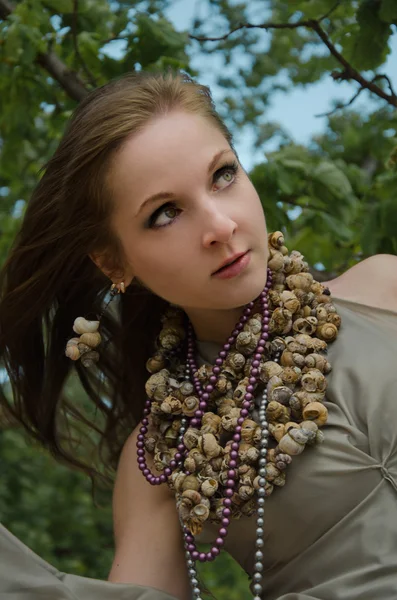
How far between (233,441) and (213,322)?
31cm

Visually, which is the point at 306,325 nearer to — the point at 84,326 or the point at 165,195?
the point at 165,195

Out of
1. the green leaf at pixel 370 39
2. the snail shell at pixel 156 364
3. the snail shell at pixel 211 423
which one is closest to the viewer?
the snail shell at pixel 211 423

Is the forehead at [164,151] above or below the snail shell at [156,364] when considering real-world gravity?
above

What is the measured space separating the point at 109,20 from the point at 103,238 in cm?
148

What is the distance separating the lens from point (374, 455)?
1848 mm

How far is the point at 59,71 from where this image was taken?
9.64ft

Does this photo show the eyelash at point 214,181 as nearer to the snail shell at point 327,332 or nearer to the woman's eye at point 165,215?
the woman's eye at point 165,215

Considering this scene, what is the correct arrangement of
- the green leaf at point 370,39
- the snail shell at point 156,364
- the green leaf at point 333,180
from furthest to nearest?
the green leaf at point 333,180, the green leaf at point 370,39, the snail shell at point 156,364

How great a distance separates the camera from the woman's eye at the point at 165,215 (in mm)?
1898

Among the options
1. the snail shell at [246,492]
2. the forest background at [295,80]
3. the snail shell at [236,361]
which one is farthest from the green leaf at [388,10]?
the snail shell at [246,492]

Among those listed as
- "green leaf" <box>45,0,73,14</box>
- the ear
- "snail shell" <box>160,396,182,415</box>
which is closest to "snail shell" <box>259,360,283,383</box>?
"snail shell" <box>160,396,182,415</box>

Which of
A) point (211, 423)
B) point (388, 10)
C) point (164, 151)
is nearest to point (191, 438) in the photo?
point (211, 423)

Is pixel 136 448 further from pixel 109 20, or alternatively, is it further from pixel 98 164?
pixel 109 20

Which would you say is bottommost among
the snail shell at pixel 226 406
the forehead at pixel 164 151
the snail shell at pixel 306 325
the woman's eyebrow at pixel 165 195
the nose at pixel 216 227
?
the snail shell at pixel 226 406
